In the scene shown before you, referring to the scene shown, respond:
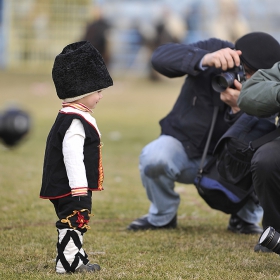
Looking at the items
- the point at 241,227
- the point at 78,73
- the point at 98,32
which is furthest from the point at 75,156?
the point at 98,32

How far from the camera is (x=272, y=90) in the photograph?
3500 millimetres

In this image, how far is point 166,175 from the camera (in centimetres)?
452

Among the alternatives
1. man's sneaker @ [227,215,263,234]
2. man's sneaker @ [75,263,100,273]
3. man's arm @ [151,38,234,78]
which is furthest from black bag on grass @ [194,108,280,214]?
man's sneaker @ [75,263,100,273]

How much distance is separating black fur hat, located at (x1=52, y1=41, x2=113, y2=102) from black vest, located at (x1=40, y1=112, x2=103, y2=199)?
0.39ft

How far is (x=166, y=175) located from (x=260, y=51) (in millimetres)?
1012

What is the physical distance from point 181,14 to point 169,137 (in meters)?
20.6

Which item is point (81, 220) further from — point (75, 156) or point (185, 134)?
point (185, 134)

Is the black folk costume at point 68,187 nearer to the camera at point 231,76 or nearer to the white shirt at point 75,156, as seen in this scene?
the white shirt at point 75,156

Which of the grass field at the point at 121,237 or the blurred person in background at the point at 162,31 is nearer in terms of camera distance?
the grass field at the point at 121,237

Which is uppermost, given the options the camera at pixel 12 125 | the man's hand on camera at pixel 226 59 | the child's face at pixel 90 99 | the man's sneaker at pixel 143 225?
the man's hand on camera at pixel 226 59

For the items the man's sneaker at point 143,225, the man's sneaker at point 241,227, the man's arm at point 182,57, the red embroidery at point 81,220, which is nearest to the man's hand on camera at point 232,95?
A: the man's arm at point 182,57

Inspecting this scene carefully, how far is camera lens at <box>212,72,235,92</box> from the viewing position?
4.11 meters

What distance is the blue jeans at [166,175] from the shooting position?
450cm

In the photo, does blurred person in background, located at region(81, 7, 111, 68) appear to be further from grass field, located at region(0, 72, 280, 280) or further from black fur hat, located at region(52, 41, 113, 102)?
black fur hat, located at region(52, 41, 113, 102)
